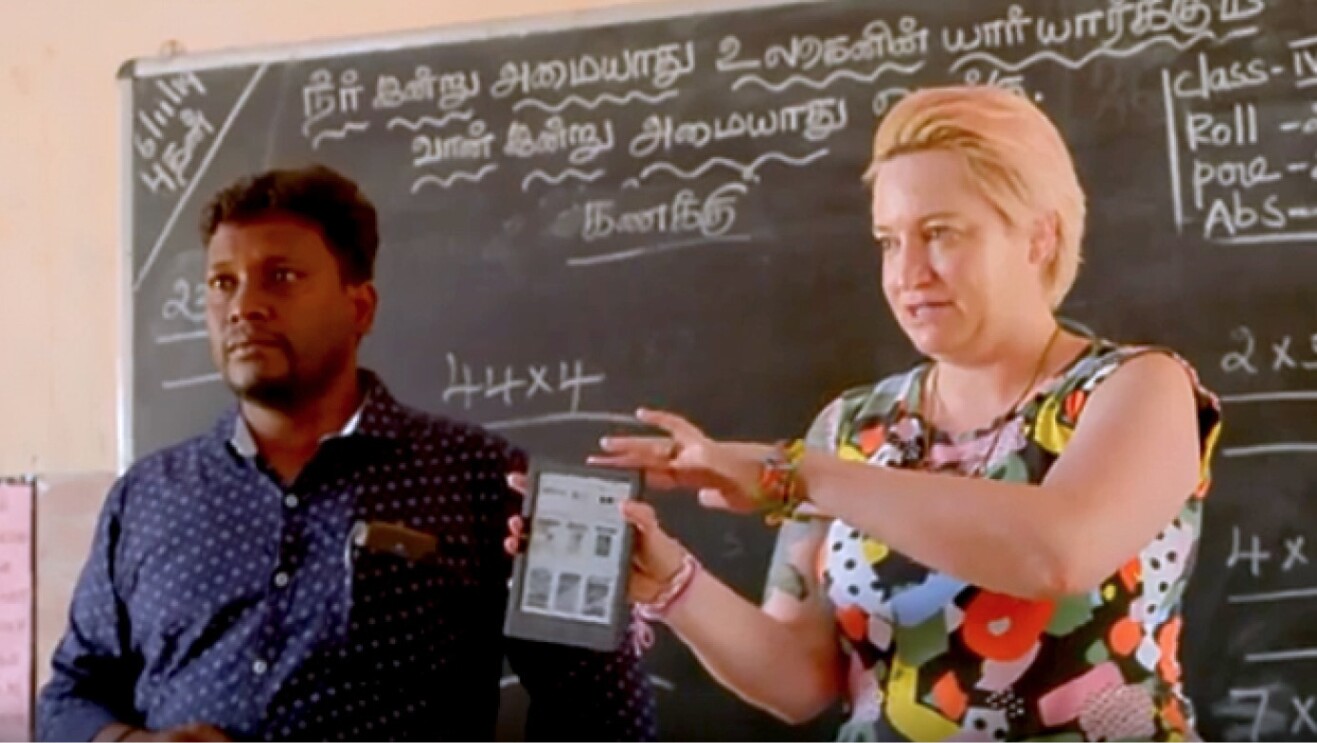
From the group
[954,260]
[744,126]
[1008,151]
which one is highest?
[744,126]

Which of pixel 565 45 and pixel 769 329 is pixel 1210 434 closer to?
Answer: pixel 769 329

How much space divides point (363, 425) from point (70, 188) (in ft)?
2.67

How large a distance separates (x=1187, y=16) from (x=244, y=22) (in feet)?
4.17

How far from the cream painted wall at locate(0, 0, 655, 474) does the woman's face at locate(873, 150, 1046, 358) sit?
3.02 feet

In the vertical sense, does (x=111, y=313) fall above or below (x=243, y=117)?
below

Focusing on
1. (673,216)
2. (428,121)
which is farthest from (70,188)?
(673,216)

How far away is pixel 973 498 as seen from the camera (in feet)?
Answer: 4.30

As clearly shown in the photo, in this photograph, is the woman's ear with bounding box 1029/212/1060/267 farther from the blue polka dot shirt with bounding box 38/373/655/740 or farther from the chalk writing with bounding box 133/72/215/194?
the chalk writing with bounding box 133/72/215/194

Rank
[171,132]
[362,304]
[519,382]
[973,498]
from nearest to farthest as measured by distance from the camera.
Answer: [973,498] < [362,304] < [519,382] < [171,132]

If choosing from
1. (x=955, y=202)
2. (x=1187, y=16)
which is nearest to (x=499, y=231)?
(x=955, y=202)

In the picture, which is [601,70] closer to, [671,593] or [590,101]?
[590,101]

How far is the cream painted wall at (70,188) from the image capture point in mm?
2156

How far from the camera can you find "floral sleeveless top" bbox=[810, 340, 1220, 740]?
136 centimetres

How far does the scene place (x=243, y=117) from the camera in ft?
6.88
